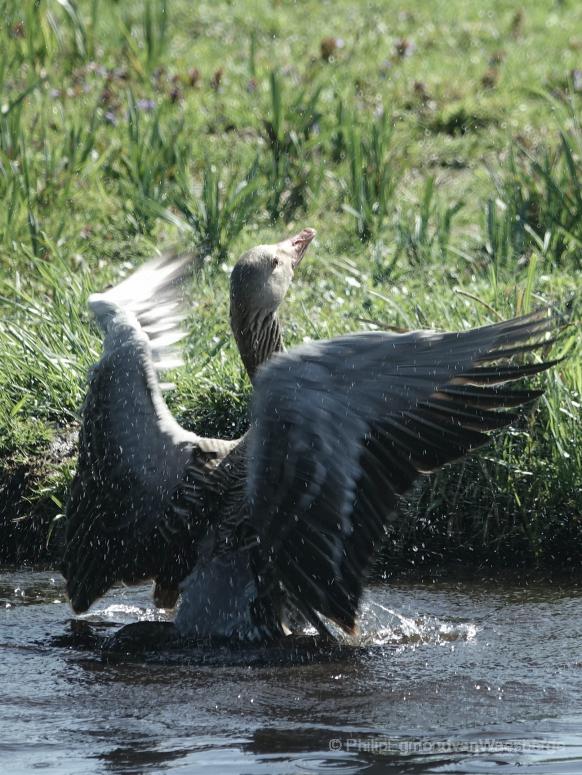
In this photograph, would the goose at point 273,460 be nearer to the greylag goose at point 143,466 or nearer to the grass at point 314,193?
the greylag goose at point 143,466

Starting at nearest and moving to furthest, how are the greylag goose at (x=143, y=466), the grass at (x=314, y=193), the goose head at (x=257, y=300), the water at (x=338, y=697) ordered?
the water at (x=338, y=697) < the greylag goose at (x=143, y=466) < the goose head at (x=257, y=300) < the grass at (x=314, y=193)

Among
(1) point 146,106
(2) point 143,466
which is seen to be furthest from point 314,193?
(2) point 143,466

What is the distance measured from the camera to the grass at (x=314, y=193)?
5160 mm

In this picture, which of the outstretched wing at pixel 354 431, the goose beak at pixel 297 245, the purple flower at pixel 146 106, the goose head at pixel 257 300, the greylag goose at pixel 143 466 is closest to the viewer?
the outstretched wing at pixel 354 431

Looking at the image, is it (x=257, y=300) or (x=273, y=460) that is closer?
(x=273, y=460)

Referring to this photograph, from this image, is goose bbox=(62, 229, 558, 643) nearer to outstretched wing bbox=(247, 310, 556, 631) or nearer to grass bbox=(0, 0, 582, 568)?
outstretched wing bbox=(247, 310, 556, 631)

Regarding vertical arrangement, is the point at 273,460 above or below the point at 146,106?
below

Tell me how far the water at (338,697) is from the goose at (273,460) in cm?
21

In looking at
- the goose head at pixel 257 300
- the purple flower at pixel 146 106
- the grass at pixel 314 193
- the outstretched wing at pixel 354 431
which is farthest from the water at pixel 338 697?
the purple flower at pixel 146 106

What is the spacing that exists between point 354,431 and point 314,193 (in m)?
3.98

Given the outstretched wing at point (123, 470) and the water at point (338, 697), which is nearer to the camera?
the water at point (338, 697)

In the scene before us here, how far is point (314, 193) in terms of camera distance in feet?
25.4

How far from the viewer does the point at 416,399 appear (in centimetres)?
401

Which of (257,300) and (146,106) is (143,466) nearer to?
(257,300)
